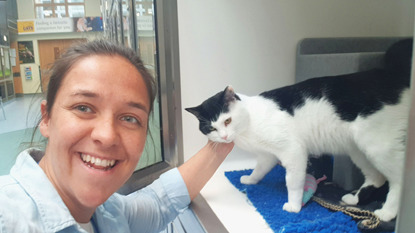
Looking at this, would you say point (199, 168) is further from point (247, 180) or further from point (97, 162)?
point (97, 162)

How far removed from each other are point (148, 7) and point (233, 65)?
46 cm

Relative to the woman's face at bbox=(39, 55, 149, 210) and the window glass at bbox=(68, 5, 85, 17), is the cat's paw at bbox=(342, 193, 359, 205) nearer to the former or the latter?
the woman's face at bbox=(39, 55, 149, 210)

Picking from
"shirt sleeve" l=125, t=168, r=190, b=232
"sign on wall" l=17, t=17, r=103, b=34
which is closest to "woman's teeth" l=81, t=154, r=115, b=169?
"shirt sleeve" l=125, t=168, r=190, b=232

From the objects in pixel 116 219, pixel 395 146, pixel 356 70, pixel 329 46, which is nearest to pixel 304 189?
pixel 395 146

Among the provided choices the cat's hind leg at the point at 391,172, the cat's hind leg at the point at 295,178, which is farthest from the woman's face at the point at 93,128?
the cat's hind leg at the point at 391,172

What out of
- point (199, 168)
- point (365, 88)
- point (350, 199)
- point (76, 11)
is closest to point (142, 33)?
point (76, 11)

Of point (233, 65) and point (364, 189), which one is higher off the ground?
point (233, 65)

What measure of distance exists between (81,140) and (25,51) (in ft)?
2.30

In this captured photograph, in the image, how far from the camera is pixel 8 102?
3.51ft

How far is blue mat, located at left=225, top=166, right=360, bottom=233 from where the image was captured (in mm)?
779

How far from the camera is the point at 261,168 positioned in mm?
1139

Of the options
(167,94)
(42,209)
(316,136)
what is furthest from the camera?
(167,94)

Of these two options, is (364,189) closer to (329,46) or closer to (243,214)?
(243,214)

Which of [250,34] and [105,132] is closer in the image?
[105,132]
